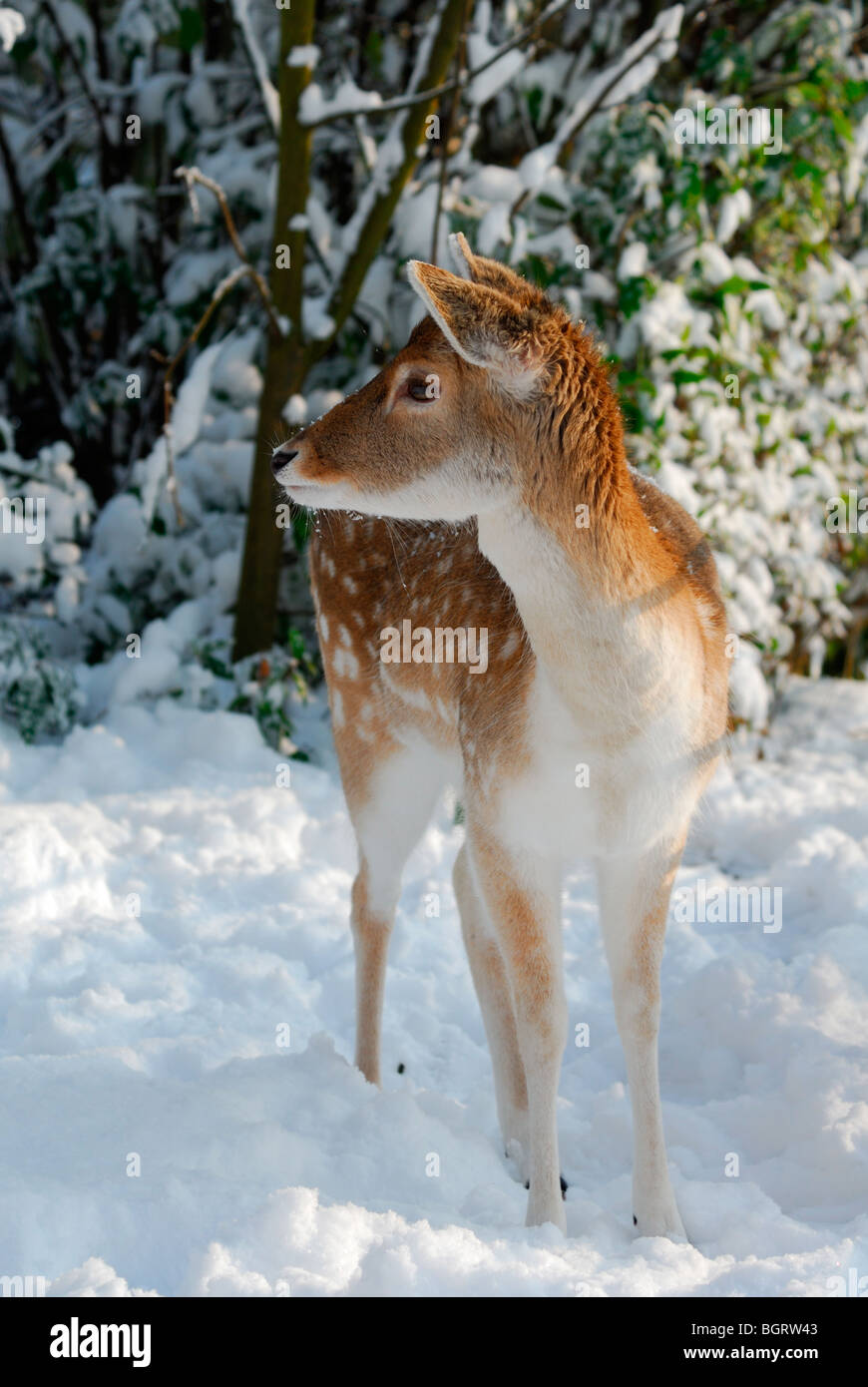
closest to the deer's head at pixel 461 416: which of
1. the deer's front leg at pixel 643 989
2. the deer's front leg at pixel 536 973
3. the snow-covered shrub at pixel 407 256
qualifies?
the deer's front leg at pixel 536 973

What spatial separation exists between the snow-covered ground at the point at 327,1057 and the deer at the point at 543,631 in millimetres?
259

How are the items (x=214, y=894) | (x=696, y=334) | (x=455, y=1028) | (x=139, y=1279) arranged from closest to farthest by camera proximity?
(x=139, y=1279)
(x=455, y=1028)
(x=214, y=894)
(x=696, y=334)

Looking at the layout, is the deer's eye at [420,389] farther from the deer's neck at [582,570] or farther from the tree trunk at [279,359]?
the tree trunk at [279,359]

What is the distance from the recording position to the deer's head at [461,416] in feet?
8.19

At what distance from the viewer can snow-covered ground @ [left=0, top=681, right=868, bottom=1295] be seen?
98.0 inches

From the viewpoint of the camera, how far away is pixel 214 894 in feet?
15.0

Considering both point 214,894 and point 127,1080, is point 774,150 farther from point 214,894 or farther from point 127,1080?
point 127,1080

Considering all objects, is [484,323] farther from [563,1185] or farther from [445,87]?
[445,87]

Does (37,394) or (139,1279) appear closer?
(139,1279)

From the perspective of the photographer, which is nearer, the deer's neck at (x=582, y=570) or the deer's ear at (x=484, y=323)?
the deer's ear at (x=484, y=323)

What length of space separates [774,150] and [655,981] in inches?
165

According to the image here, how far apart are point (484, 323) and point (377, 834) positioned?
1617 millimetres

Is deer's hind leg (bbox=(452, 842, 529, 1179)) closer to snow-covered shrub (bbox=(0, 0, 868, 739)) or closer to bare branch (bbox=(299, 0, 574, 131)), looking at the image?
snow-covered shrub (bbox=(0, 0, 868, 739))

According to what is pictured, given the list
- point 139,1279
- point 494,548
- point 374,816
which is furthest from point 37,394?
point 139,1279
